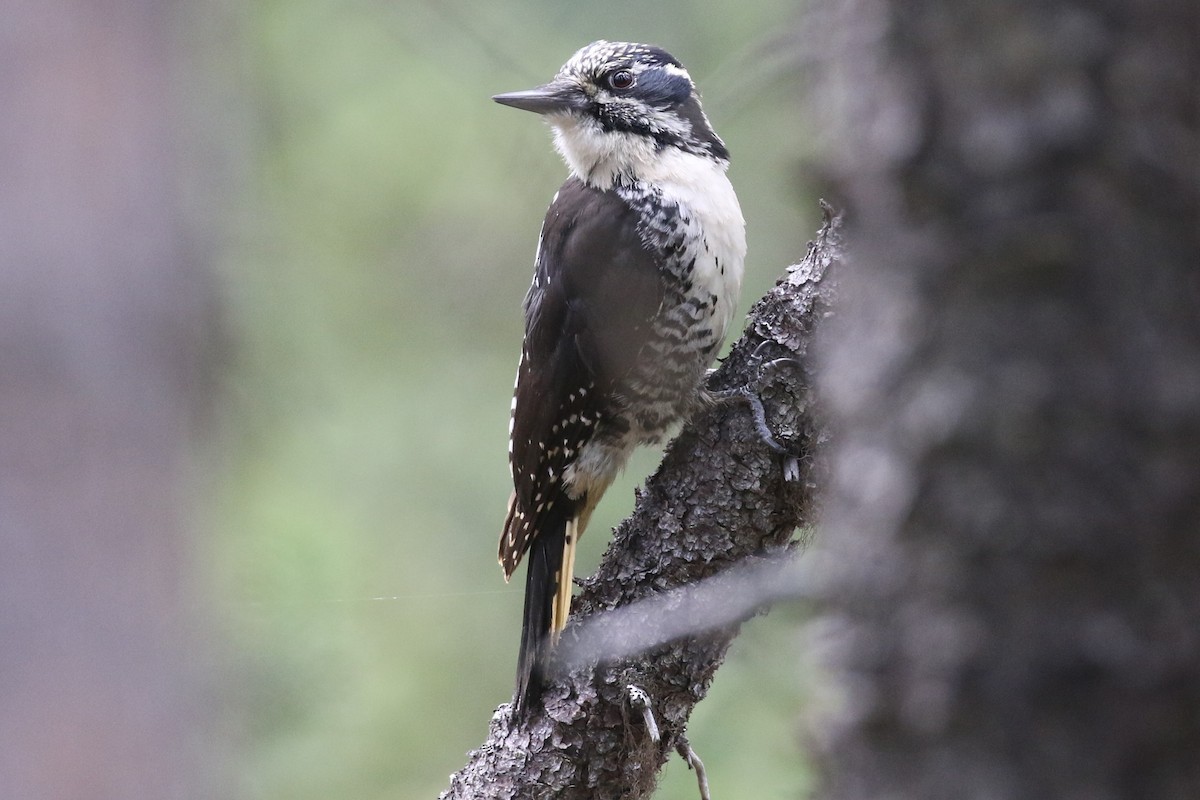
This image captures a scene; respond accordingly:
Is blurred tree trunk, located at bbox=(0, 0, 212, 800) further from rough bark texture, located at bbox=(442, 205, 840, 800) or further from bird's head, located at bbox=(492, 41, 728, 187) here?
bird's head, located at bbox=(492, 41, 728, 187)

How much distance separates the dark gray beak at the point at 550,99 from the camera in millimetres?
3199

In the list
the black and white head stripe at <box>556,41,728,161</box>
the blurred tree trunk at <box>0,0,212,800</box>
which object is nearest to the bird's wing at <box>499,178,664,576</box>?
the black and white head stripe at <box>556,41,728,161</box>

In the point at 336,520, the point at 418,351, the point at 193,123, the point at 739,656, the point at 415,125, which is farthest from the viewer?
the point at 418,351

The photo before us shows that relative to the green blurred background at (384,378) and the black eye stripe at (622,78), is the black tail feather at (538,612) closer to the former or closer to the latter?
the black eye stripe at (622,78)

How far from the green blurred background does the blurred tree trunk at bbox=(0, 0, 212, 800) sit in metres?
1.87

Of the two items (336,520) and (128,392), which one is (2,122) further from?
(336,520)

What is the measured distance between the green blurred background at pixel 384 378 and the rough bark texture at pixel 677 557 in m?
1.62

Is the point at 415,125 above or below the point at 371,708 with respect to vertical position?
above

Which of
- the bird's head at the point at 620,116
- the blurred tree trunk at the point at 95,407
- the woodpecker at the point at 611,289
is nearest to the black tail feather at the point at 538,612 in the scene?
the woodpecker at the point at 611,289

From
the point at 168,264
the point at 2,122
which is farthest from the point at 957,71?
the point at 2,122

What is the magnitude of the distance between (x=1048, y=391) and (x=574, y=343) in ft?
7.63

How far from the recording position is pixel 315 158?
6078 mm

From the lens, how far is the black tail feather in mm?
2557

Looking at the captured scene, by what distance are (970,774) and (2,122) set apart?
2.16m
